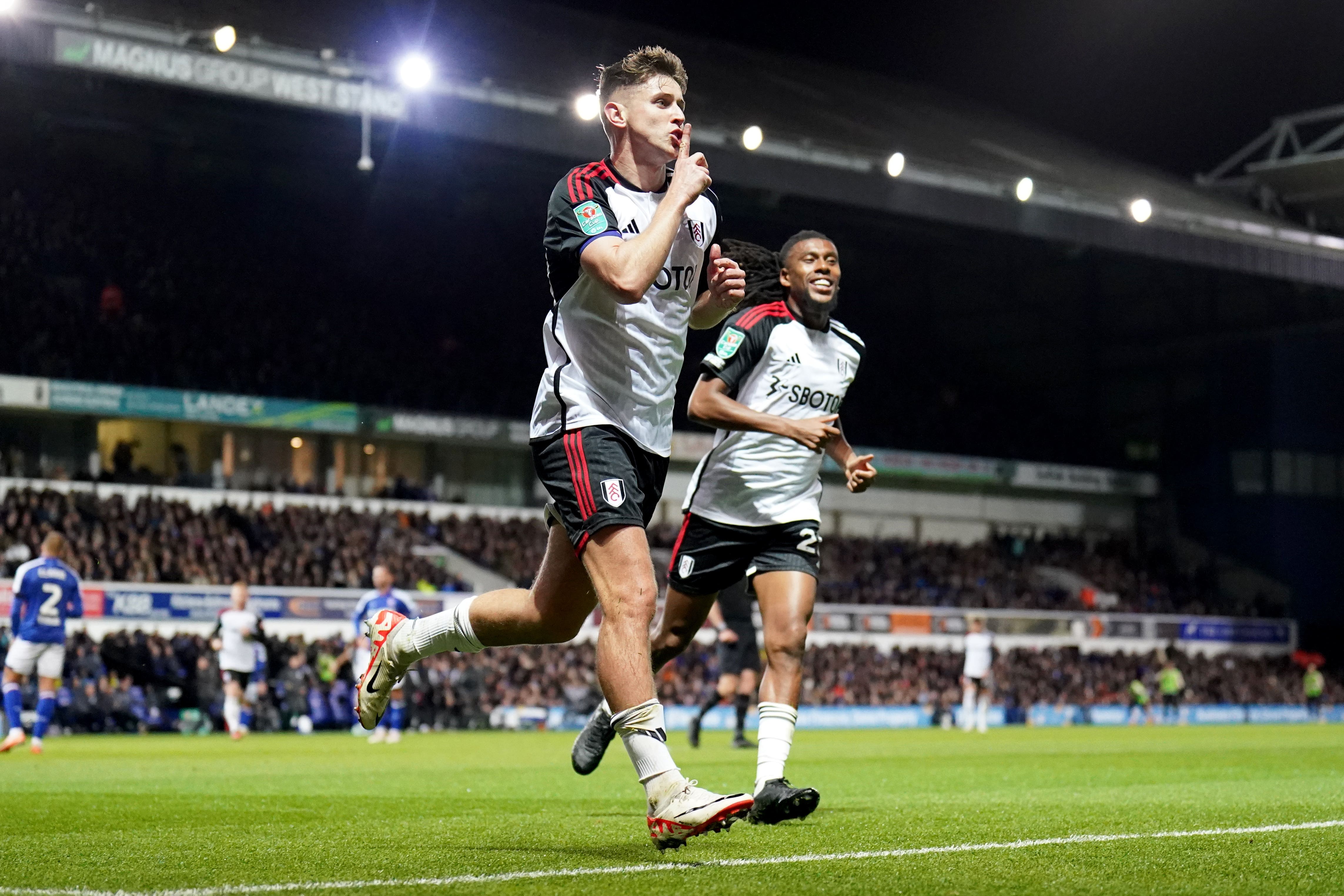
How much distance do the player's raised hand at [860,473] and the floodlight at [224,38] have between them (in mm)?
18017

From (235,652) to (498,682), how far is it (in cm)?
765

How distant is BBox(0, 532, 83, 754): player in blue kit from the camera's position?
12.5 meters

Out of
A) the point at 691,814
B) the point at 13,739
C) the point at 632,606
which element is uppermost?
the point at 632,606

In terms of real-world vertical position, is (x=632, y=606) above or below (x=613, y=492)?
below

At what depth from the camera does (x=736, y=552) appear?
6383 millimetres

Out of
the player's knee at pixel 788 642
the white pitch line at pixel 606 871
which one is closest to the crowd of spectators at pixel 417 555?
the player's knee at pixel 788 642

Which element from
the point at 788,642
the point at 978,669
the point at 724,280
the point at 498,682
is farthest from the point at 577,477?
the point at 498,682

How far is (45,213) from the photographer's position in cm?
2983

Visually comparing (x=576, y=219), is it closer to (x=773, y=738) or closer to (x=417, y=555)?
(x=773, y=738)

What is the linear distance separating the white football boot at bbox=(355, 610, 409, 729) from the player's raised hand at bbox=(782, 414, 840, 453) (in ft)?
5.21

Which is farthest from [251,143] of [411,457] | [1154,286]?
[1154,286]

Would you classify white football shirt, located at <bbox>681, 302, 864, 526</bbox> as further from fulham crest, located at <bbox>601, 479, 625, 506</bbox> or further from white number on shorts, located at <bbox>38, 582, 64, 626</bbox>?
white number on shorts, located at <bbox>38, 582, 64, 626</bbox>

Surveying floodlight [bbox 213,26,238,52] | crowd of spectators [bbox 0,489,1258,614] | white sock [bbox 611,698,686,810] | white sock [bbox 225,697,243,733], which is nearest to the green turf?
white sock [bbox 611,698,686,810]

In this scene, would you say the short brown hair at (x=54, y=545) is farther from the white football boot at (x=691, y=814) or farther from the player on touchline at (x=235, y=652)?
the white football boot at (x=691, y=814)
